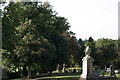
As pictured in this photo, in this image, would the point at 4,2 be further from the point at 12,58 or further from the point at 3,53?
the point at 12,58

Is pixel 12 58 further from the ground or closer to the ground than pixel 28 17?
closer to the ground

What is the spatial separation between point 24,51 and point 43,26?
5.94 metres

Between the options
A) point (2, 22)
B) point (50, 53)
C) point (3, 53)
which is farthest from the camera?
point (50, 53)

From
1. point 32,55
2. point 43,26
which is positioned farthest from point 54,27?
point 32,55

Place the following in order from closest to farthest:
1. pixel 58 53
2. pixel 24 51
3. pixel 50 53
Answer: pixel 24 51 → pixel 50 53 → pixel 58 53

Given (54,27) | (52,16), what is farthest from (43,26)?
(52,16)

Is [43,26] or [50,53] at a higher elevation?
[43,26]

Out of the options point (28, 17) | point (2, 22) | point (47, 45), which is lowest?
point (47, 45)

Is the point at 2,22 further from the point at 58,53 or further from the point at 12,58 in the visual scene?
the point at 58,53

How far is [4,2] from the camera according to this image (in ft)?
73.8

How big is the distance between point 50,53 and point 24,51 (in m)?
3.67

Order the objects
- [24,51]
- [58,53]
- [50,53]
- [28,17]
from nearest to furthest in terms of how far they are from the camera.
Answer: [24,51] → [50,53] → [28,17] → [58,53]

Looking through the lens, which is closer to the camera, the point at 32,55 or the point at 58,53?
the point at 32,55

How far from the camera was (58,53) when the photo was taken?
32406 mm
